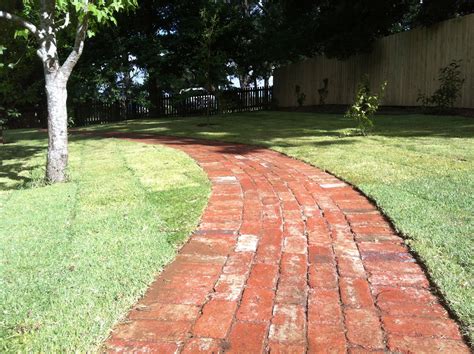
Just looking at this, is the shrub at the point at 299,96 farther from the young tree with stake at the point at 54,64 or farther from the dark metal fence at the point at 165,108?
the young tree with stake at the point at 54,64

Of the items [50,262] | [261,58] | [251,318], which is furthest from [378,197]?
[261,58]

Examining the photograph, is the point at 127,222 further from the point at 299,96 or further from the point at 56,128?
the point at 299,96

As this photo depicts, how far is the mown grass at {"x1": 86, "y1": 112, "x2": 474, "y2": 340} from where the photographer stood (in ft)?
7.96

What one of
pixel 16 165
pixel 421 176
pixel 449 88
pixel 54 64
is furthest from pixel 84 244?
pixel 449 88

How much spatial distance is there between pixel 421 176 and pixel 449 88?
26.6ft

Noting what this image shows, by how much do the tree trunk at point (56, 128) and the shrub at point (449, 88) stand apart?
9.91m

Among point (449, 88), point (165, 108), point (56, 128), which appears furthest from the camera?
point (165, 108)

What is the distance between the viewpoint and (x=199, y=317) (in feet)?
6.57

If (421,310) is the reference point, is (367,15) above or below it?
above

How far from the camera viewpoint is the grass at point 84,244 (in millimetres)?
1925

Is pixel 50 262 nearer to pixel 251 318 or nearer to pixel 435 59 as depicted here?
pixel 251 318

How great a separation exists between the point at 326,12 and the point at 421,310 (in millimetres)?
15601

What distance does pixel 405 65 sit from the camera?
13.6m

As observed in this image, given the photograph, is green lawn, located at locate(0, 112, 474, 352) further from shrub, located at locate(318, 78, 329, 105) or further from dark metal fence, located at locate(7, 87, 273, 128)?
dark metal fence, located at locate(7, 87, 273, 128)
